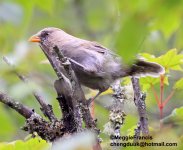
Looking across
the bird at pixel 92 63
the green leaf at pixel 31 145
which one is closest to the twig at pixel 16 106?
the green leaf at pixel 31 145

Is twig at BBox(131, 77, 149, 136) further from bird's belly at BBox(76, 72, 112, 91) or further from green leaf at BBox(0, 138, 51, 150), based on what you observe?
bird's belly at BBox(76, 72, 112, 91)

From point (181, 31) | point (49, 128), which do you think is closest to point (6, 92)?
point (49, 128)

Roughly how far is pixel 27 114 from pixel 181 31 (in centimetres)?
156

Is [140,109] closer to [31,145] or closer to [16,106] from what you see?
[16,106]

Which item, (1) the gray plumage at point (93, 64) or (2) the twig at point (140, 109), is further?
(1) the gray plumage at point (93, 64)

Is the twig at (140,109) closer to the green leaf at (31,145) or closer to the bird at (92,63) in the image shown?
the green leaf at (31,145)

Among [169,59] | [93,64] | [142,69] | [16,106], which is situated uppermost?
[93,64]

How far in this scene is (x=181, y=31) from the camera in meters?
1.07

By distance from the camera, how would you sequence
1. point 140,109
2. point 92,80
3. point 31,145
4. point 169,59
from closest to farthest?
point 31,145, point 140,109, point 169,59, point 92,80

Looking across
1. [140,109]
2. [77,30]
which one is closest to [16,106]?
[140,109]

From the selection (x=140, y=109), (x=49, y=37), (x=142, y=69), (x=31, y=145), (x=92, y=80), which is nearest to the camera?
(x=31, y=145)

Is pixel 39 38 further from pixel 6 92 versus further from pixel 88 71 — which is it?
pixel 6 92

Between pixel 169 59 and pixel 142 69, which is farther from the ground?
pixel 142 69

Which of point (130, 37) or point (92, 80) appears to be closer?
point (130, 37)
